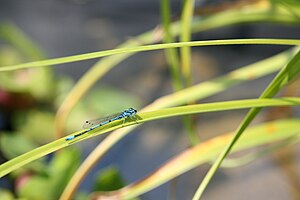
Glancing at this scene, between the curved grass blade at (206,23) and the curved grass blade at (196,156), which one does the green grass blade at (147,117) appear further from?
the curved grass blade at (206,23)

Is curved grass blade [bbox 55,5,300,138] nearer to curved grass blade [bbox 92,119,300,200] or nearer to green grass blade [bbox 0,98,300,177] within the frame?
curved grass blade [bbox 92,119,300,200]

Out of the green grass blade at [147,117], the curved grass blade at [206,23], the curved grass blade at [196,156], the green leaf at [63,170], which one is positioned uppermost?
the curved grass blade at [206,23]

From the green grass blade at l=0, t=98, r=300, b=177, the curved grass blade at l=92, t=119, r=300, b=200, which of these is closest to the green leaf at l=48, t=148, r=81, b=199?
the curved grass blade at l=92, t=119, r=300, b=200

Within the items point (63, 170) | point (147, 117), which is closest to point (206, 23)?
point (63, 170)

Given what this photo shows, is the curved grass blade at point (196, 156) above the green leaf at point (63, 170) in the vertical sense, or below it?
below

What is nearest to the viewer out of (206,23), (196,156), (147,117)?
(147,117)

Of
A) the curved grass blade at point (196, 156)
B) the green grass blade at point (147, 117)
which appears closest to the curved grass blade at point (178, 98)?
the curved grass blade at point (196, 156)

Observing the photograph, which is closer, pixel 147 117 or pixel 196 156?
pixel 147 117

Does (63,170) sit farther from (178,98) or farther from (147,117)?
(147,117)

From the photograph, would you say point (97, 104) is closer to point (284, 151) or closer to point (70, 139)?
point (284, 151)

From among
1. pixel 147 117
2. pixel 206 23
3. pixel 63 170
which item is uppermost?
pixel 206 23

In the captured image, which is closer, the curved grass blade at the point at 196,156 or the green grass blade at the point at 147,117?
the green grass blade at the point at 147,117
